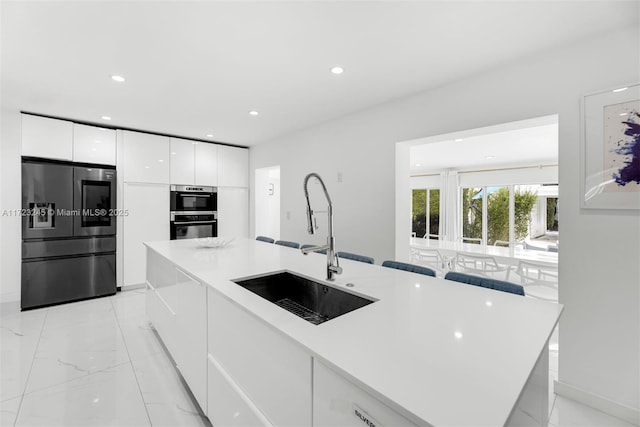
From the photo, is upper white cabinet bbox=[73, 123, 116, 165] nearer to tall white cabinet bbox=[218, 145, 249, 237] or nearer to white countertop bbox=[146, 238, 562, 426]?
tall white cabinet bbox=[218, 145, 249, 237]

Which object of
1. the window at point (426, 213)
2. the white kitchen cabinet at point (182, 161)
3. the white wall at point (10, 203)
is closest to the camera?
the white wall at point (10, 203)

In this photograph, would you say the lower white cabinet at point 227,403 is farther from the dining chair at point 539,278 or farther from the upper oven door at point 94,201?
the upper oven door at point 94,201

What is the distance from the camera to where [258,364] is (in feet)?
3.59

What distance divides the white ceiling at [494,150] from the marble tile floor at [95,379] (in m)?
2.73

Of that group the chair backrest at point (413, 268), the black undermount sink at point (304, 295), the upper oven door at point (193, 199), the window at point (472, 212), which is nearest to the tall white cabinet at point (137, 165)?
the upper oven door at point (193, 199)

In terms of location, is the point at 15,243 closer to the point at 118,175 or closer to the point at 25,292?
the point at 25,292

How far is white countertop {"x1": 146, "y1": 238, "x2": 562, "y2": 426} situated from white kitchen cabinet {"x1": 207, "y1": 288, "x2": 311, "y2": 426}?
0.21 ft

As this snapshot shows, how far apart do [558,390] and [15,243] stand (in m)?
5.64

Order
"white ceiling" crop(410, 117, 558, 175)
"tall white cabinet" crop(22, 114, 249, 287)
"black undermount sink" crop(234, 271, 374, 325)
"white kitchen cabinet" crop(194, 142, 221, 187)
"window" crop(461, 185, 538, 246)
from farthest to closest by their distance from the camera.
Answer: "window" crop(461, 185, 538, 246)
"white kitchen cabinet" crop(194, 142, 221, 187)
"white ceiling" crop(410, 117, 558, 175)
"tall white cabinet" crop(22, 114, 249, 287)
"black undermount sink" crop(234, 271, 374, 325)

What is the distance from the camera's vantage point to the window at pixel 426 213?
7.96m

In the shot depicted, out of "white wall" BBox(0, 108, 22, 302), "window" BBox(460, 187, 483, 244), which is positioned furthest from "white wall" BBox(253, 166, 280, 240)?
"window" BBox(460, 187, 483, 244)

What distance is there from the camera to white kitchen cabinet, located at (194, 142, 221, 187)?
16.0 ft

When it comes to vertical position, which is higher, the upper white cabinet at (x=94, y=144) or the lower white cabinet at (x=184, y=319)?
the upper white cabinet at (x=94, y=144)

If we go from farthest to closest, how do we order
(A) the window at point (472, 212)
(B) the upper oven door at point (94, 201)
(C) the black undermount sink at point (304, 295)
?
(A) the window at point (472, 212) < (B) the upper oven door at point (94, 201) < (C) the black undermount sink at point (304, 295)
